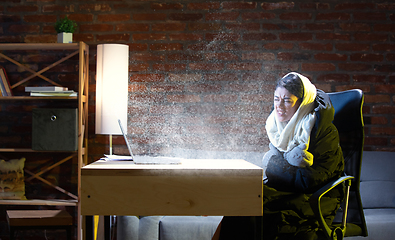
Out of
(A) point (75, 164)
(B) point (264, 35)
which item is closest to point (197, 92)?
(B) point (264, 35)

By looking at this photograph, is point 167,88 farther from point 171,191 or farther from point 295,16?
point 171,191

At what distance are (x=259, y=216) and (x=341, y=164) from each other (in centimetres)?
47

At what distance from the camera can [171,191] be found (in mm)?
1419

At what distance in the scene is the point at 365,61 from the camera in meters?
2.46

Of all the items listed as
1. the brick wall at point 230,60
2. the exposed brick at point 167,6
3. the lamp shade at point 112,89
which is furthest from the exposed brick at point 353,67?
the lamp shade at point 112,89

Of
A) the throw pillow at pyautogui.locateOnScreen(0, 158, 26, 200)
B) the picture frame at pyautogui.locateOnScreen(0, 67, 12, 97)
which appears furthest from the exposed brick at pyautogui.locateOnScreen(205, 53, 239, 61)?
the throw pillow at pyautogui.locateOnScreen(0, 158, 26, 200)

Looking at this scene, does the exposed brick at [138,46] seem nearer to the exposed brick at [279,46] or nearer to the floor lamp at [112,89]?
the floor lamp at [112,89]

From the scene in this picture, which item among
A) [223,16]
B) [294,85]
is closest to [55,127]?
[223,16]

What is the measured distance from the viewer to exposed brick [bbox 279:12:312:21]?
2471 mm

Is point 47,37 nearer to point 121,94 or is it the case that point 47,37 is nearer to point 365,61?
point 121,94

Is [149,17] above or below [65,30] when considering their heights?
above

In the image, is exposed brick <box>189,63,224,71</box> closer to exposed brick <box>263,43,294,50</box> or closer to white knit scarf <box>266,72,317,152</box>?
exposed brick <box>263,43,294,50</box>

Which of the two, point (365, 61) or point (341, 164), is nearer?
point (341, 164)

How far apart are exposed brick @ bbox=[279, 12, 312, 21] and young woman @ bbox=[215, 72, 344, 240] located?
29.1 inches
